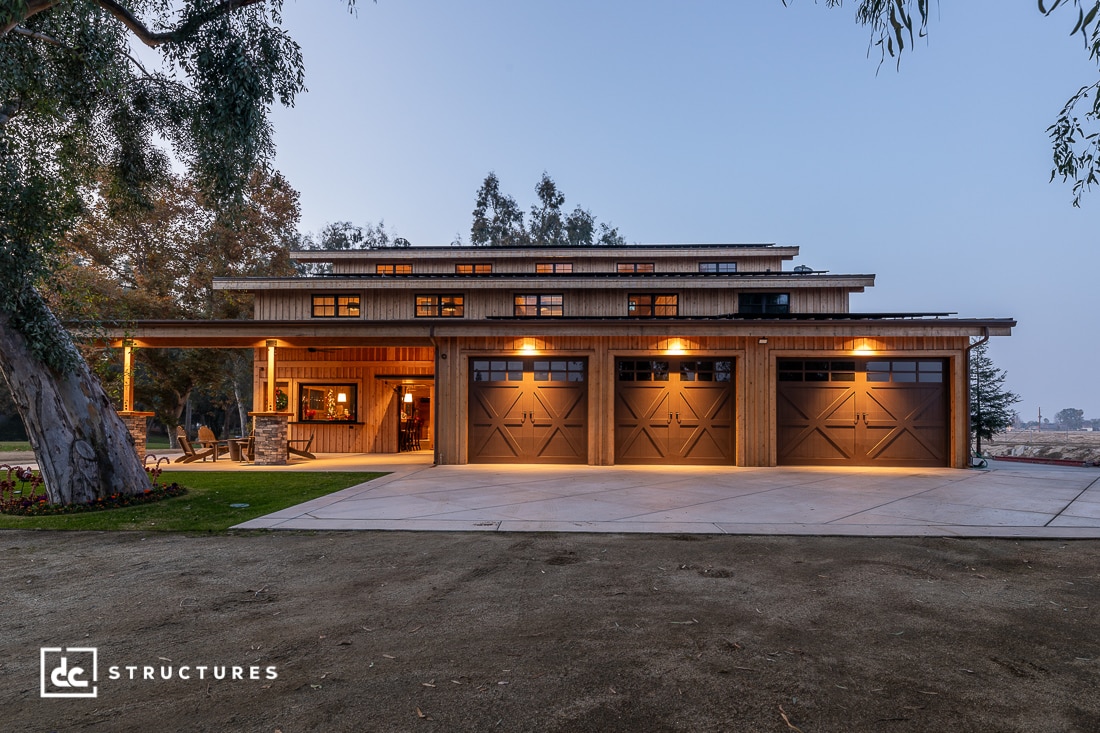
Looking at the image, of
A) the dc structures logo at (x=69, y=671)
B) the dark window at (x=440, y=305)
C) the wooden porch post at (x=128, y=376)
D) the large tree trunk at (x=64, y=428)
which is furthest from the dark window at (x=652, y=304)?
the dc structures logo at (x=69, y=671)

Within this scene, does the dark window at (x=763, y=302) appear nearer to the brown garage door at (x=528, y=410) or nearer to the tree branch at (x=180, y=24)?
the brown garage door at (x=528, y=410)

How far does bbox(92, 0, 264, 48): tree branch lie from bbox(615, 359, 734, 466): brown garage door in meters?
10.0

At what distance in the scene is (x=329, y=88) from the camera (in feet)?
291

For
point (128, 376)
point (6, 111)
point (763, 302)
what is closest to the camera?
point (6, 111)

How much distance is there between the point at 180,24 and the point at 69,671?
905cm

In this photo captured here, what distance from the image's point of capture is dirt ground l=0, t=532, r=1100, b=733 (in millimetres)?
2445

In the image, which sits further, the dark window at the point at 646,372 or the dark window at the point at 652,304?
the dark window at the point at 652,304

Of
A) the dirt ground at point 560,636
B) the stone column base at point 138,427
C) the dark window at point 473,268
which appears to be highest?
the dark window at point 473,268

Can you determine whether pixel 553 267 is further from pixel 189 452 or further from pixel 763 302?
pixel 189 452

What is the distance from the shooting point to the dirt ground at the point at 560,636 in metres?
2.45

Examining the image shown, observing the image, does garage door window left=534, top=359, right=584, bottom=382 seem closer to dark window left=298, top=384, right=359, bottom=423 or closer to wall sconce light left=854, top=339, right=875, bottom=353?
wall sconce light left=854, top=339, right=875, bottom=353

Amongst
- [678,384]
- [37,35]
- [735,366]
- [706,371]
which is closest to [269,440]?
[37,35]

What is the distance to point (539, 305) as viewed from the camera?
18.8 meters

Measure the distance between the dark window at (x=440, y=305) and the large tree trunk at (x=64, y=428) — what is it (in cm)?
1100
